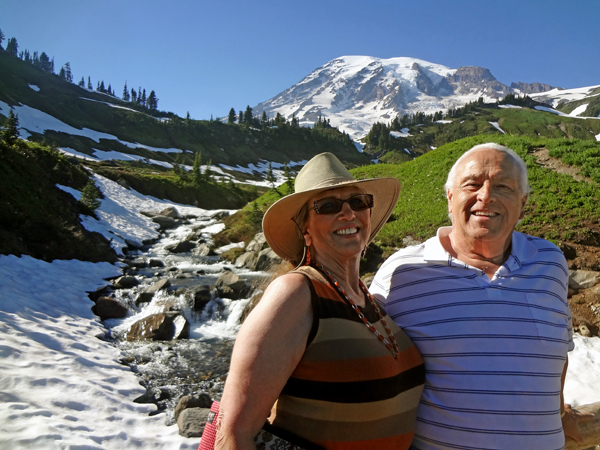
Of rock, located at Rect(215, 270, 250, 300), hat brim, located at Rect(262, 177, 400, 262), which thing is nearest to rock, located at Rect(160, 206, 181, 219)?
rock, located at Rect(215, 270, 250, 300)

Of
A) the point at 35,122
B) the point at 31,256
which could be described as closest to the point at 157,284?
the point at 31,256

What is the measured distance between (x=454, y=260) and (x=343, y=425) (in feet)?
4.82

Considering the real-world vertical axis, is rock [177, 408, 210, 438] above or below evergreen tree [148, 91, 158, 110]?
below

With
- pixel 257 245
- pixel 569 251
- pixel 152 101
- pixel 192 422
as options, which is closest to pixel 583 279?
pixel 569 251

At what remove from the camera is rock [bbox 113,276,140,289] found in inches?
568

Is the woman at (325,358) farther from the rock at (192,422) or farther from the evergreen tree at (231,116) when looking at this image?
the evergreen tree at (231,116)

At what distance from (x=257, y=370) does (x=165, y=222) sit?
33483 millimetres

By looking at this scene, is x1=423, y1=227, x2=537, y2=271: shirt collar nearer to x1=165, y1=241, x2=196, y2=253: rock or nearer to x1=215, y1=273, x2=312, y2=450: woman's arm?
x1=215, y1=273, x2=312, y2=450: woman's arm

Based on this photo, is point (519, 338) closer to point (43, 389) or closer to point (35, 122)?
point (43, 389)

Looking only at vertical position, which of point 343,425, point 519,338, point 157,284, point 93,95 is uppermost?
point 93,95

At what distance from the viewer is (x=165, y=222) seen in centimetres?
3281

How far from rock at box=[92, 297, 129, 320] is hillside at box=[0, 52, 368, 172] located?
6269 centimetres

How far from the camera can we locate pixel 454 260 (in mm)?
2658

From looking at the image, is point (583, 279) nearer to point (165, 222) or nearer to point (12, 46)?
point (165, 222)
